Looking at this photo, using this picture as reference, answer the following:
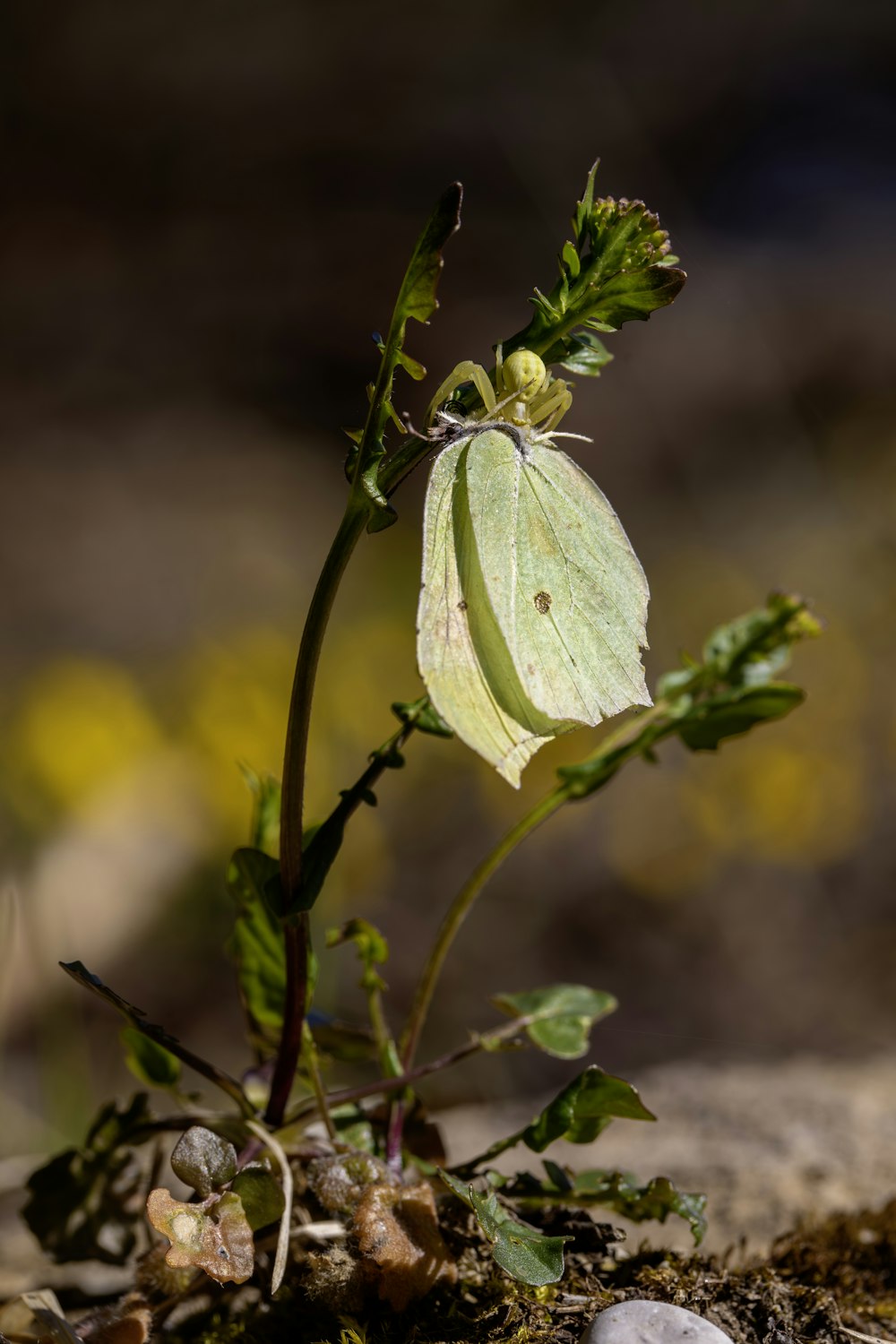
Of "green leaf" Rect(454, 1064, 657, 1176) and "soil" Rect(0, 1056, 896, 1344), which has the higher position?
"green leaf" Rect(454, 1064, 657, 1176)

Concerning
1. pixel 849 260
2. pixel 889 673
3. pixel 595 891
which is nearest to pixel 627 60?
pixel 849 260

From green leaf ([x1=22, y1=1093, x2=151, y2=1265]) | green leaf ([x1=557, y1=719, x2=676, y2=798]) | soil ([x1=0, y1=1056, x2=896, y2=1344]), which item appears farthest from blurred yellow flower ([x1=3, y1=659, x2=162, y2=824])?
green leaf ([x1=557, y1=719, x2=676, y2=798])

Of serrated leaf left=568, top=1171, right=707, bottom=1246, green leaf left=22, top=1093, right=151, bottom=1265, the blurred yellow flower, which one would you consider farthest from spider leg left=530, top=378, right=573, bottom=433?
the blurred yellow flower

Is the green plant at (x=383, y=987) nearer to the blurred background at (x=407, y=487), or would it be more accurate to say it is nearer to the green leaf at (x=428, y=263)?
the green leaf at (x=428, y=263)

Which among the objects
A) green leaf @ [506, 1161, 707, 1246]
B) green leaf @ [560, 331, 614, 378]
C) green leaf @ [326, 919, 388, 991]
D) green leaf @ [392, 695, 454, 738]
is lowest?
green leaf @ [506, 1161, 707, 1246]

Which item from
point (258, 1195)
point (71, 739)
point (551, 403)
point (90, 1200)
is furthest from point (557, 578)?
point (71, 739)

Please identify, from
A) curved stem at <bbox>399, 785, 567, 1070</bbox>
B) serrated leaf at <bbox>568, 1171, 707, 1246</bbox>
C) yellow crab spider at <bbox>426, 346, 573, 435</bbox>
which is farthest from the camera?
curved stem at <bbox>399, 785, 567, 1070</bbox>

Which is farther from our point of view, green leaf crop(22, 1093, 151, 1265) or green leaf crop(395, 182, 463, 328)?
green leaf crop(22, 1093, 151, 1265)

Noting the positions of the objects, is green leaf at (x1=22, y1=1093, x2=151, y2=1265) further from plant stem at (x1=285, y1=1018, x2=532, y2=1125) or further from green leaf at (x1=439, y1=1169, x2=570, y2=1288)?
green leaf at (x1=439, y1=1169, x2=570, y2=1288)

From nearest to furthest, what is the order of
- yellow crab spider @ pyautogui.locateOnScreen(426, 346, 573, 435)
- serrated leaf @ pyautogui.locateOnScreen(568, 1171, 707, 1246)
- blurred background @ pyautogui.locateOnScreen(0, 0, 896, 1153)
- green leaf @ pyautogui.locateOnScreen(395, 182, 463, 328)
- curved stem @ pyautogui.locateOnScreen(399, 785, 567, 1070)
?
green leaf @ pyautogui.locateOnScreen(395, 182, 463, 328), yellow crab spider @ pyautogui.locateOnScreen(426, 346, 573, 435), serrated leaf @ pyautogui.locateOnScreen(568, 1171, 707, 1246), curved stem @ pyautogui.locateOnScreen(399, 785, 567, 1070), blurred background @ pyautogui.locateOnScreen(0, 0, 896, 1153)
